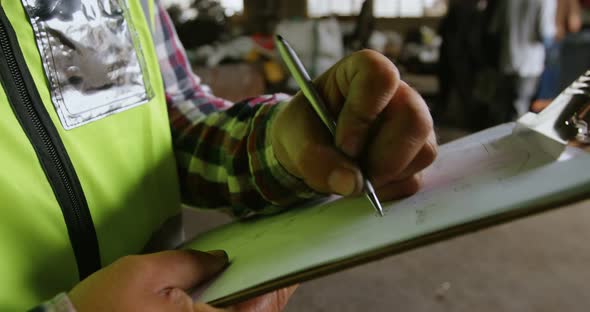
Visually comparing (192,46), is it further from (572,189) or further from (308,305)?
(572,189)

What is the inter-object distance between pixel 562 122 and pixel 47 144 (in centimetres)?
32

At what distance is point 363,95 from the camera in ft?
0.93

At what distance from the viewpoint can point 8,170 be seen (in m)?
0.30

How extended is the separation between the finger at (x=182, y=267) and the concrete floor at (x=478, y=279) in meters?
0.46

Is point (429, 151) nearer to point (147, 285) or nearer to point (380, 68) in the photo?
point (380, 68)

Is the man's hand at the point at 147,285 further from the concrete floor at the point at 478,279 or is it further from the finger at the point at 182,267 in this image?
the concrete floor at the point at 478,279

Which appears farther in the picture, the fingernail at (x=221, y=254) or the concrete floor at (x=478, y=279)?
the concrete floor at (x=478, y=279)

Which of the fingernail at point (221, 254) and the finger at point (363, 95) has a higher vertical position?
the finger at point (363, 95)

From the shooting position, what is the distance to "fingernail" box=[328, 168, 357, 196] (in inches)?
10.9

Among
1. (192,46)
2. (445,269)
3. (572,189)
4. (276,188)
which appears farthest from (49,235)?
(192,46)

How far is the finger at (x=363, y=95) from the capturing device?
0.92ft

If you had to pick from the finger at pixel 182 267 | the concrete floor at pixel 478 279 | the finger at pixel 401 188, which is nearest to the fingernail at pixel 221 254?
the finger at pixel 182 267

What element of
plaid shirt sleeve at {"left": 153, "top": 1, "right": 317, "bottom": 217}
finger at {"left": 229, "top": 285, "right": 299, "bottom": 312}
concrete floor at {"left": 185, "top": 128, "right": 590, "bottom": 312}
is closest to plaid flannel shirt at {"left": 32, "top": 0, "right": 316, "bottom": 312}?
plaid shirt sleeve at {"left": 153, "top": 1, "right": 317, "bottom": 217}

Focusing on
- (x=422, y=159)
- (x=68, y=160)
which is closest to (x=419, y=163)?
(x=422, y=159)
